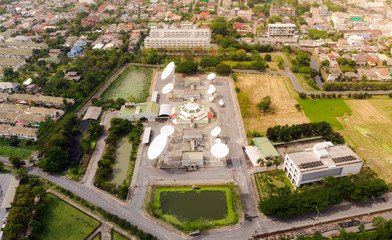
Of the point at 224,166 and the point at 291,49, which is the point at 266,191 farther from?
the point at 291,49

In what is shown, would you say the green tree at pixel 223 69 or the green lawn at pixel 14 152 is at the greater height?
the green tree at pixel 223 69

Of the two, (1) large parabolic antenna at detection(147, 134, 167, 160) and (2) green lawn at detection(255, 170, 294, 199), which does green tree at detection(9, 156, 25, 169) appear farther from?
(2) green lawn at detection(255, 170, 294, 199)

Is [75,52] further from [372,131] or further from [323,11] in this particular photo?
[323,11]

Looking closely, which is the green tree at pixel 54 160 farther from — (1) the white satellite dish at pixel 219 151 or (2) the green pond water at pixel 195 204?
(1) the white satellite dish at pixel 219 151

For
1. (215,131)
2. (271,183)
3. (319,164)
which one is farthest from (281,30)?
(271,183)

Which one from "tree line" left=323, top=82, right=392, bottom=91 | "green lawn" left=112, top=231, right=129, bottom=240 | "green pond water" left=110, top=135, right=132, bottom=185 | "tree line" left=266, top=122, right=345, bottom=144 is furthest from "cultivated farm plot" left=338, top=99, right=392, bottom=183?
"green pond water" left=110, top=135, right=132, bottom=185

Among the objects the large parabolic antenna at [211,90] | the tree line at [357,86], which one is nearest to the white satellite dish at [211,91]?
the large parabolic antenna at [211,90]
